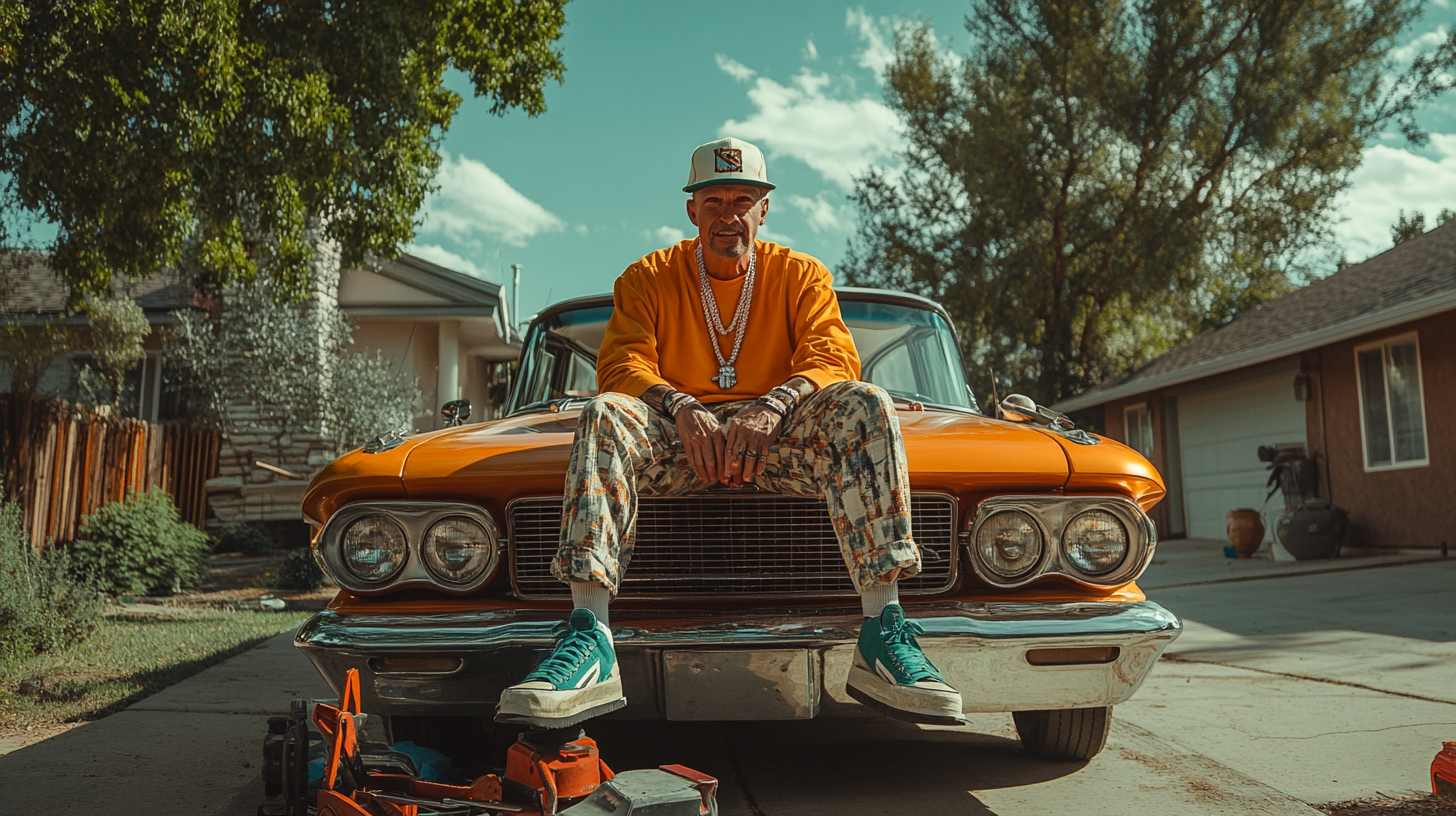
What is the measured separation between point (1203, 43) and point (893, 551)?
66.1ft

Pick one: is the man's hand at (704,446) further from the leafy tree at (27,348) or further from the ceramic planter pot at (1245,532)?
the ceramic planter pot at (1245,532)

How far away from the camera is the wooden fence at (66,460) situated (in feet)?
27.1

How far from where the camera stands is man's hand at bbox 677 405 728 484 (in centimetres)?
280

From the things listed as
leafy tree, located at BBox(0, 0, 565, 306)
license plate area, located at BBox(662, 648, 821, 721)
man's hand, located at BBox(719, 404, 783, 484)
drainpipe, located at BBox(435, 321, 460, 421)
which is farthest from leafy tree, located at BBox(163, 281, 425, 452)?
license plate area, located at BBox(662, 648, 821, 721)

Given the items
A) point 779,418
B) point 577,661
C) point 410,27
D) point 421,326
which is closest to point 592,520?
point 577,661

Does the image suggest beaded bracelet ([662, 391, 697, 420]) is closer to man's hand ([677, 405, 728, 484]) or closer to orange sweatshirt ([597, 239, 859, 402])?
man's hand ([677, 405, 728, 484])

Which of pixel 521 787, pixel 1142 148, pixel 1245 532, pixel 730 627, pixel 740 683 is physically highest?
pixel 1142 148

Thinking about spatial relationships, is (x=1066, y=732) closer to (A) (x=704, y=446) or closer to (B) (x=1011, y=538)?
(B) (x=1011, y=538)

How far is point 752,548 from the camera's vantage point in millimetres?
2957

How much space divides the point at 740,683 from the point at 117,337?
13.8 metres

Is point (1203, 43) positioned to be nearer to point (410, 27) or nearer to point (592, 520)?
point (410, 27)

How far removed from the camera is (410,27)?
718cm

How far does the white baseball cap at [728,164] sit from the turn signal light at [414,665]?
5.37 feet

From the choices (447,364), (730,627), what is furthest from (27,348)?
(730,627)
